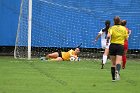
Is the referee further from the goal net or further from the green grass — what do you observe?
the goal net

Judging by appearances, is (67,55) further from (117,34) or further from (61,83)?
(61,83)

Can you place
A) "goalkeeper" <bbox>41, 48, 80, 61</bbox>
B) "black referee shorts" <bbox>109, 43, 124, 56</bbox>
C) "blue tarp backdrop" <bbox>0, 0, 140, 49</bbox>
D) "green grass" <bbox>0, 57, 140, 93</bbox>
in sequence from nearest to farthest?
"green grass" <bbox>0, 57, 140, 93</bbox> → "black referee shorts" <bbox>109, 43, 124, 56</bbox> → "goalkeeper" <bbox>41, 48, 80, 61</bbox> → "blue tarp backdrop" <bbox>0, 0, 140, 49</bbox>

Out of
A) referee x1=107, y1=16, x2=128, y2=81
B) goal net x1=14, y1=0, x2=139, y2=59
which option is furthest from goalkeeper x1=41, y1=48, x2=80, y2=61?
referee x1=107, y1=16, x2=128, y2=81

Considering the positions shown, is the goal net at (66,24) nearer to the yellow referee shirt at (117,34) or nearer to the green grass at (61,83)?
the green grass at (61,83)

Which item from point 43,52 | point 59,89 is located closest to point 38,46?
point 43,52

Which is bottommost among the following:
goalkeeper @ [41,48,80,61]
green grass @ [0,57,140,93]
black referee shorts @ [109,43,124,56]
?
green grass @ [0,57,140,93]

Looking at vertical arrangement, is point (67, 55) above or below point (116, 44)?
below

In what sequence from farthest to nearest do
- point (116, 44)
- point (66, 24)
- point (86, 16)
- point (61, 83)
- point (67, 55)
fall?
1. point (86, 16)
2. point (66, 24)
3. point (67, 55)
4. point (116, 44)
5. point (61, 83)

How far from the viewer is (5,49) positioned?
28.1 meters

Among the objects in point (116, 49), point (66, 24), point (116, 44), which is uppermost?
point (66, 24)

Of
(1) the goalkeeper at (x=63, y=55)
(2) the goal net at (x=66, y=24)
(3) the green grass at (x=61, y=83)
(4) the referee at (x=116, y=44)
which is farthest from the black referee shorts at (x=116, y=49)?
(2) the goal net at (x=66, y=24)

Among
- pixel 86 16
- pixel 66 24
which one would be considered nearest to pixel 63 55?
pixel 66 24

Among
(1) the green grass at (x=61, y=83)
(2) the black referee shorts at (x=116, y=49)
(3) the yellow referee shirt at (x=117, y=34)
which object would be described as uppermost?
(3) the yellow referee shirt at (x=117, y=34)

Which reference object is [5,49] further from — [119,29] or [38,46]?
[119,29]
